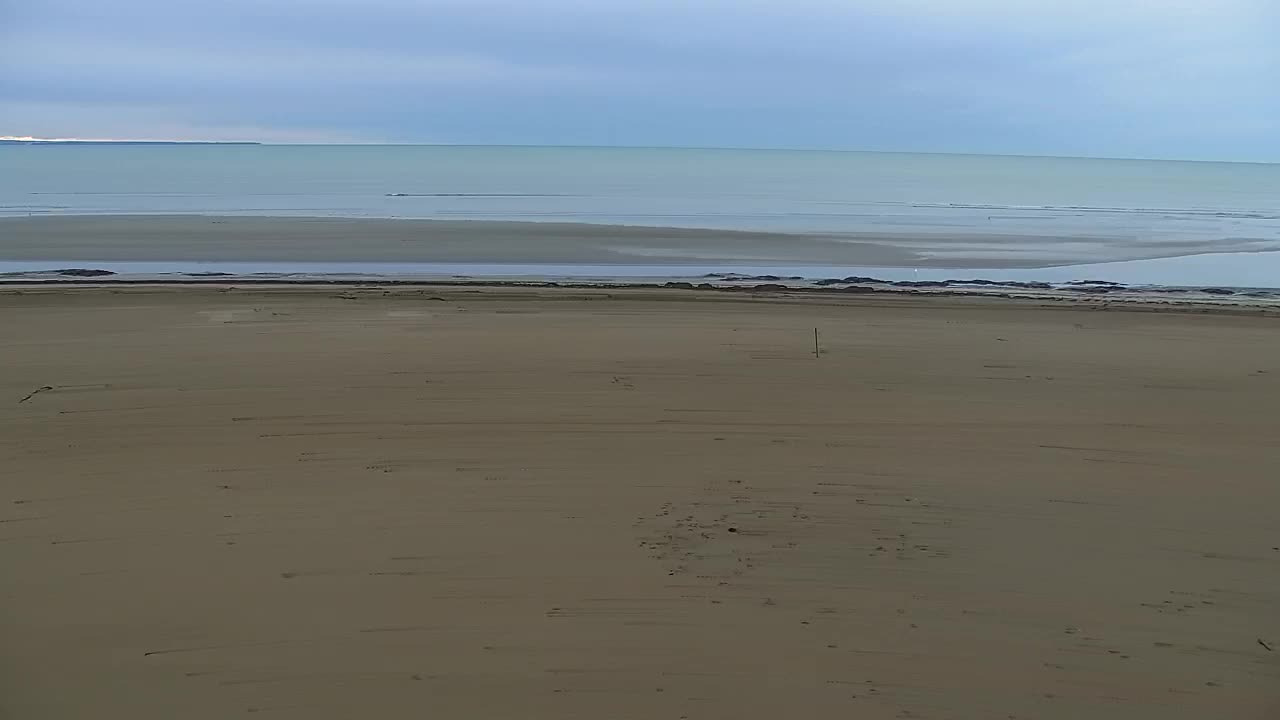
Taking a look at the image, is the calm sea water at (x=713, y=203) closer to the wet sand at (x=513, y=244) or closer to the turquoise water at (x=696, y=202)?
the turquoise water at (x=696, y=202)

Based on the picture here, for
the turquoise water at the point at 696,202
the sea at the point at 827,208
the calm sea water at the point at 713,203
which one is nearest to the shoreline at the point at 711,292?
the sea at the point at 827,208

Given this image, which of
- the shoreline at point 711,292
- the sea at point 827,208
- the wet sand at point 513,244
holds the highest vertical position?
the sea at point 827,208

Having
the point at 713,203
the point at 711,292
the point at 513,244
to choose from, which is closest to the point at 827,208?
the point at 713,203

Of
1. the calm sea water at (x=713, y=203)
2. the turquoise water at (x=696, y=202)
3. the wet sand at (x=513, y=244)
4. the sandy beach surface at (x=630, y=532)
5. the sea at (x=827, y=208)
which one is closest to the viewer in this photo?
the sandy beach surface at (x=630, y=532)

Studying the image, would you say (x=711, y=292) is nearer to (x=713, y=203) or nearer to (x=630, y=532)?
(x=630, y=532)

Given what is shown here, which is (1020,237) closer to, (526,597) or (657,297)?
(657,297)

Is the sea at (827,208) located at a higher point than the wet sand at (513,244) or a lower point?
higher

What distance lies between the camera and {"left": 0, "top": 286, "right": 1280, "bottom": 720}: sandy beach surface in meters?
3.93

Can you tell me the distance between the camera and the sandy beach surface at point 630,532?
393 cm

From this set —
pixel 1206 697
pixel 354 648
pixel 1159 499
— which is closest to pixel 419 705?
pixel 354 648

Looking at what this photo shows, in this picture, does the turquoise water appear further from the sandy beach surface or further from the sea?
the sandy beach surface

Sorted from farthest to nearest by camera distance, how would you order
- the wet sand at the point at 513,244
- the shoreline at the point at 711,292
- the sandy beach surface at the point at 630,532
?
1. the wet sand at the point at 513,244
2. the shoreline at the point at 711,292
3. the sandy beach surface at the point at 630,532

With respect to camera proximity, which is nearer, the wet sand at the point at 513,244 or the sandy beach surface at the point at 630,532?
the sandy beach surface at the point at 630,532

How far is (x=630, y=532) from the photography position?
534 cm
